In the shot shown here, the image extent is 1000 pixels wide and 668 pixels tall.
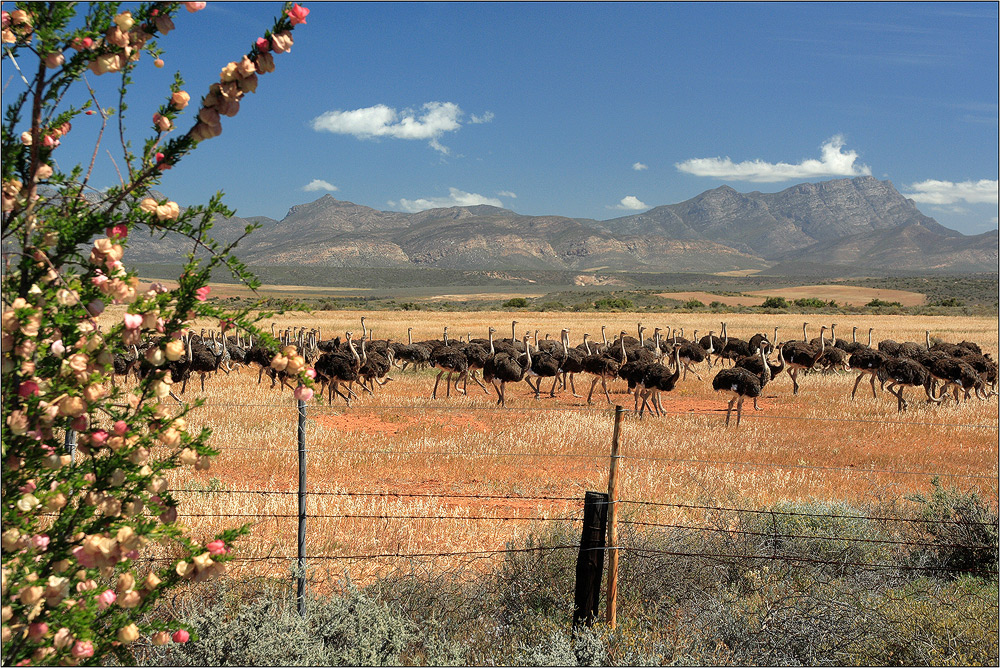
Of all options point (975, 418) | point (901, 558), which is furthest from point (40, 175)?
point (975, 418)

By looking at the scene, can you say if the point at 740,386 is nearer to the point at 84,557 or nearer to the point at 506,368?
the point at 506,368

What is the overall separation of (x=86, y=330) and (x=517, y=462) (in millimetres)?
8204

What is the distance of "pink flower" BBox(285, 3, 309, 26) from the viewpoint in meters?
2.60

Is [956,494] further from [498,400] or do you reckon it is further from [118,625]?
[498,400]

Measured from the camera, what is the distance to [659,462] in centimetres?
1028

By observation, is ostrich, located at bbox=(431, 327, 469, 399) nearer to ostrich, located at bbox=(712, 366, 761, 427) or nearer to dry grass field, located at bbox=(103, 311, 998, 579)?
dry grass field, located at bbox=(103, 311, 998, 579)

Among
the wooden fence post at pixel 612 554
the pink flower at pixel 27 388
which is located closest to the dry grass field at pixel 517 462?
the wooden fence post at pixel 612 554

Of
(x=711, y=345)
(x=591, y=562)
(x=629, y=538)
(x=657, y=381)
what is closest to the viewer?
(x=591, y=562)

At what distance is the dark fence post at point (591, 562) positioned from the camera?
462cm

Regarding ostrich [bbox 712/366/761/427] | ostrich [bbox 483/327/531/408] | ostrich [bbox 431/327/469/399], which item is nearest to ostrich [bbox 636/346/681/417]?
ostrich [bbox 712/366/761/427]

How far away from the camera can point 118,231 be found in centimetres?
272

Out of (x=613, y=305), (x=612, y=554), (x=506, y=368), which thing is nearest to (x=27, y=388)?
(x=612, y=554)

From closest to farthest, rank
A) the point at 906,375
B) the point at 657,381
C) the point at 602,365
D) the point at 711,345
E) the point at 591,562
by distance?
the point at 591,562, the point at 657,381, the point at 906,375, the point at 602,365, the point at 711,345

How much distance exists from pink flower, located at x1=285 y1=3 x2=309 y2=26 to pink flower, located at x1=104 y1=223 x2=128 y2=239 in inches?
39.1
